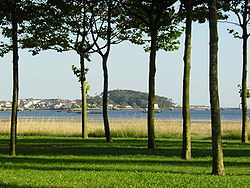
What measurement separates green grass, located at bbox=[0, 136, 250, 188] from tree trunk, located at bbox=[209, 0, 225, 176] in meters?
0.34

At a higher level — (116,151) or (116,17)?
(116,17)

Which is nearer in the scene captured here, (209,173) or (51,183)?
(51,183)

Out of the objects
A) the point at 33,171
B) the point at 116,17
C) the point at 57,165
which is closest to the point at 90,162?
the point at 57,165

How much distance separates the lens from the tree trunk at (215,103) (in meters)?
11.1

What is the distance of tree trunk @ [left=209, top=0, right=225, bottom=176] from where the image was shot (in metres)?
11.1

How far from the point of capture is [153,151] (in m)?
16.8

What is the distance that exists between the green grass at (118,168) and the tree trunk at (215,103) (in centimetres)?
34

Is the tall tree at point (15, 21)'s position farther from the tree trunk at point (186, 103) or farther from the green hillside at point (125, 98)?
the green hillside at point (125, 98)

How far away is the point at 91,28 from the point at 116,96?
5121 inches

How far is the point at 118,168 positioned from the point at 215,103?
9.80ft

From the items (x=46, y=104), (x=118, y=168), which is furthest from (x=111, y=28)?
(x=46, y=104)

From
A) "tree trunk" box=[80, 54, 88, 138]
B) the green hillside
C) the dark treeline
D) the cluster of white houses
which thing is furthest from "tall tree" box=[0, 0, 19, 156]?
the cluster of white houses

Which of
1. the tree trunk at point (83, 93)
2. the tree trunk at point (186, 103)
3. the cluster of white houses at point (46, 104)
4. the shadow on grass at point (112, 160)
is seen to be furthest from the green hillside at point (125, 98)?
the tree trunk at point (186, 103)

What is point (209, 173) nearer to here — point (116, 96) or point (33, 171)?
point (33, 171)
